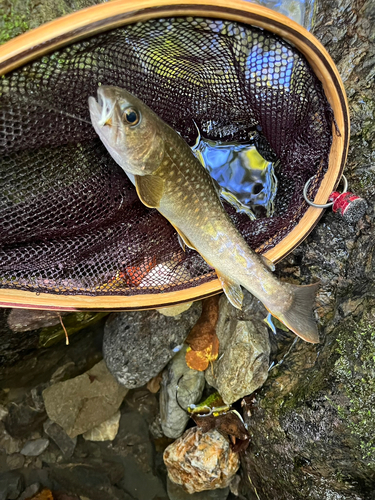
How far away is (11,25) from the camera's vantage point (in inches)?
76.5

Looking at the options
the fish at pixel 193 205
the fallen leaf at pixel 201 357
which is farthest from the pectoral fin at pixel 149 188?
the fallen leaf at pixel 201 357

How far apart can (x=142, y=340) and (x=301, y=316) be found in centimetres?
145

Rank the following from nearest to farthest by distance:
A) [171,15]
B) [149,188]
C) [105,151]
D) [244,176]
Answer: [171,15], [149,188], [105,151], [244,176]

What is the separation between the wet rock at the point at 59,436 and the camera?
3.06 meters

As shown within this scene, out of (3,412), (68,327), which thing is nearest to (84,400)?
(3,412)

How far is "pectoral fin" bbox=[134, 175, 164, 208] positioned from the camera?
1.62m

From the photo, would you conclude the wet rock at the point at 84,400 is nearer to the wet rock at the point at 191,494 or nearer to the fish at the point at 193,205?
the wet rock at the point at 191,494

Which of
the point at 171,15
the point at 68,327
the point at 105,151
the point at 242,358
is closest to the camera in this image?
the point at 171,15

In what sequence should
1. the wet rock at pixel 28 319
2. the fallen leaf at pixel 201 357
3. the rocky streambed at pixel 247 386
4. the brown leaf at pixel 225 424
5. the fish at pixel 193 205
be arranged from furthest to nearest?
1. the fallen leaf at pixel 201 357
2. the brown leaf at pixel 225 424
3. the wet rock at pixel 28 319
4. the rocky streambed at pixel 247 386
5. the fish at pixel 193 205

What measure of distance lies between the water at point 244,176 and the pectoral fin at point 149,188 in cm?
85

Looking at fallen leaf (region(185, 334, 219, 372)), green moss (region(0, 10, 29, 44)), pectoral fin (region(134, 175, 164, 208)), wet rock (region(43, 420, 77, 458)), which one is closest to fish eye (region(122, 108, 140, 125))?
pectoral fin (region(134, 175, 164, 208))

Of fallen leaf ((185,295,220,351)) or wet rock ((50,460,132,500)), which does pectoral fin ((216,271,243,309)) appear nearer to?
fallen leaf ((185,295,220,351))

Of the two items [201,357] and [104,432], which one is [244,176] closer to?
[201,357]

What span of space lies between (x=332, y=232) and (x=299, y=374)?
3.26ft
